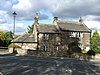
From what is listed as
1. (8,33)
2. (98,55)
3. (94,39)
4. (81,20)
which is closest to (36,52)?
(98,55)

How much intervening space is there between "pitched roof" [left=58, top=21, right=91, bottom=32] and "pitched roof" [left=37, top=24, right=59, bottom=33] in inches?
69.3

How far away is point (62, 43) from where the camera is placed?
198 feet

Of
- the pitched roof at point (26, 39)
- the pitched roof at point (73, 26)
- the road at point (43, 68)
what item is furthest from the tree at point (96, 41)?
the road at point (43, 68)

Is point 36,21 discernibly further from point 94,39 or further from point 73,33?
point 94,39

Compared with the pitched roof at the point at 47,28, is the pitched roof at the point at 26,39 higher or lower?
lower

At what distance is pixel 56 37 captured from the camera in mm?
60656

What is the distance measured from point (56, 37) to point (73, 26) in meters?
7.35

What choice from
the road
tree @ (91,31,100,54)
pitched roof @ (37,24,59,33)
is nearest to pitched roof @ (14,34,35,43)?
pitched roof @ (37,24,59,33)

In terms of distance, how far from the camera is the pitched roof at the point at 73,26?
63219 mm

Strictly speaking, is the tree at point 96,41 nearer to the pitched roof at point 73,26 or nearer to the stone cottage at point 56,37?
the pitched roof at point 73,26

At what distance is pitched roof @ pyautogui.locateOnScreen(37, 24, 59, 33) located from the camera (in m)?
61.5

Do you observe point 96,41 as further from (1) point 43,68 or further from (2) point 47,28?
(1) point 43,68

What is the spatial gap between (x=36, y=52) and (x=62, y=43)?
10.6 metres

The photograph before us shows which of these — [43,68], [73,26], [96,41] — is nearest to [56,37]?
[73,26]
